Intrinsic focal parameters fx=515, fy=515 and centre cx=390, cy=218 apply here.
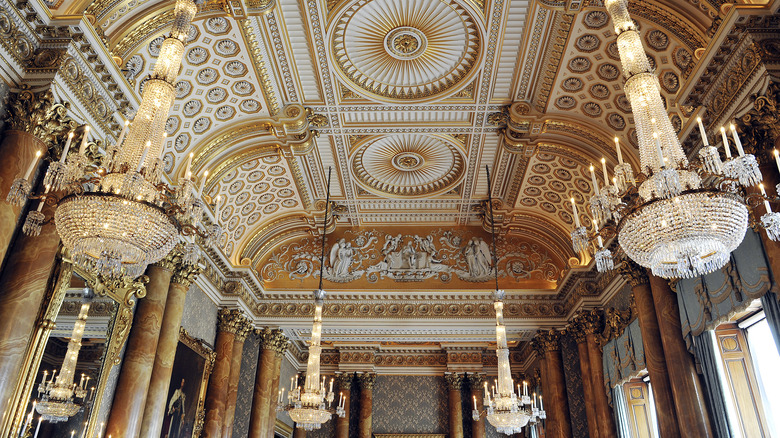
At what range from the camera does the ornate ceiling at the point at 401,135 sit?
7.23 meters

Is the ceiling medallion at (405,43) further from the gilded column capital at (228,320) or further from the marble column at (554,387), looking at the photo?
the marble column at (554,387)

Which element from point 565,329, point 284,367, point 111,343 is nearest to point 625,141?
point 565,329

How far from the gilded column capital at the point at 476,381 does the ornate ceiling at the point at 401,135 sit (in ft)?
8.28

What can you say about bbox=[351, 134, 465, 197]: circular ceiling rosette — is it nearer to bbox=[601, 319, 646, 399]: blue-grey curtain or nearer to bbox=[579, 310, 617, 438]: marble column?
Result: bbox=[579, 310, 617, 438]: marble column

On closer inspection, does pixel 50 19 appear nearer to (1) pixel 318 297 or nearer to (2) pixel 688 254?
(1) pixel 318 297

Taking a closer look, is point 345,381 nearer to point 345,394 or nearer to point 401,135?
point 345,394

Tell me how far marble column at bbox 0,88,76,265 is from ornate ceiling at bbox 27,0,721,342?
110 centimetres

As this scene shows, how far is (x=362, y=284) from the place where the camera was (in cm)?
1262

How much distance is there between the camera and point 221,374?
413 inches

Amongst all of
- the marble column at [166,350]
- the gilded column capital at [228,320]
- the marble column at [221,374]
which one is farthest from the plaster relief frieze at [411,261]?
the marble column at [166,350]

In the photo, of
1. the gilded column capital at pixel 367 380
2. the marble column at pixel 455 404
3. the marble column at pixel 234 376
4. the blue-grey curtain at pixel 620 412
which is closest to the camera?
the blue-grey curtain at pixel 620 412

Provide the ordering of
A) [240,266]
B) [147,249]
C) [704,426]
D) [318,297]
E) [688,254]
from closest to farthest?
[688,254], [147,249], [704,426], [318,297], [240,266]

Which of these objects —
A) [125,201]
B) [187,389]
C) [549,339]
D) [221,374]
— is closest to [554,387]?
[549,339]

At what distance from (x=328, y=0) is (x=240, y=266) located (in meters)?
6.15
